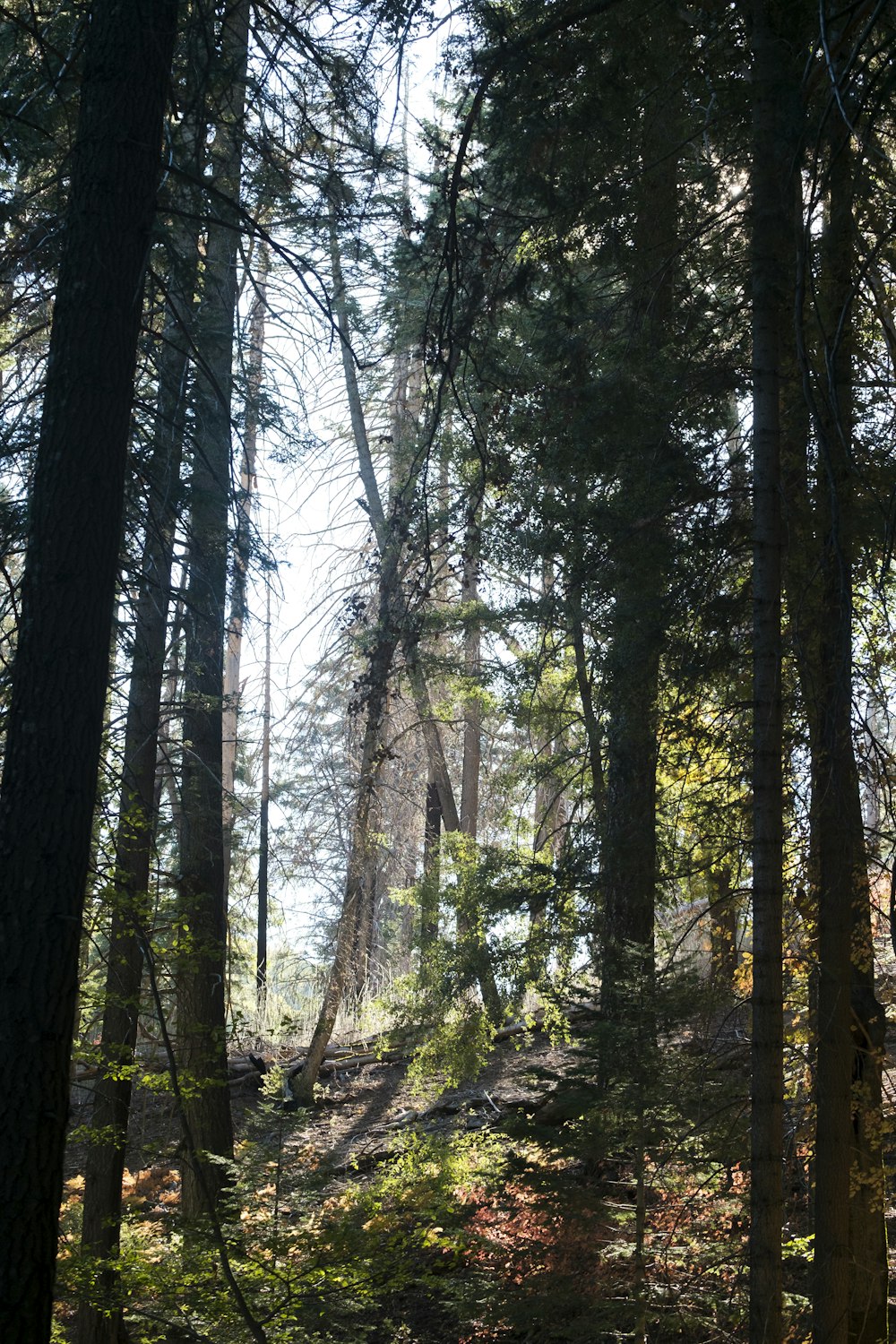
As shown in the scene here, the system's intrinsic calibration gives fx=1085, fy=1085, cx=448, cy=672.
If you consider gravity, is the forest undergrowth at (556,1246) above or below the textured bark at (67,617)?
below

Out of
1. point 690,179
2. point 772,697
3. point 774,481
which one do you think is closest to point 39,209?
point 690,179

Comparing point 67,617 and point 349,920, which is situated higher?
point 67,617

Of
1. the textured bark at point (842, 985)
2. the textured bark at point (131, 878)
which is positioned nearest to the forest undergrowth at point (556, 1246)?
the textured bark at point (131, 878)

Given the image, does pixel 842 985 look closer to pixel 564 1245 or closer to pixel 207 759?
pixel 564 1245

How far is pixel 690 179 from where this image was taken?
776 cm

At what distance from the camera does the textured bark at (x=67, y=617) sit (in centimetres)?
368

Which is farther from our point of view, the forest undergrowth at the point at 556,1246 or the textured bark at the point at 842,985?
the forest undergrowth at the point at 556,1246

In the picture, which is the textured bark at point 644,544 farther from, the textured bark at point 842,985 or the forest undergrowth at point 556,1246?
the textured bark at point 842,985

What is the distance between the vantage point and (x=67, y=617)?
404 centimetres

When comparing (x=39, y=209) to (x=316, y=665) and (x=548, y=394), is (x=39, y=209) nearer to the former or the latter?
(x=548, y=394)

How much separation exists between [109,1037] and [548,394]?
605 cm

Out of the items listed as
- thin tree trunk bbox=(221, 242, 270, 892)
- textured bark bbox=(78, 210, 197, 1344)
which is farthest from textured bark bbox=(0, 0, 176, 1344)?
textured bark bbox=(78, 210, 197, 1344)

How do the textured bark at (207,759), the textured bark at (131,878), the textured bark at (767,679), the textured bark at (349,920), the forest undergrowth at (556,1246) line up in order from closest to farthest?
the textured bark at (767,679)
the forest undergrowth at (556,1246)
the textured bark at (131,878)
the textured bark at (207,759)
the textured bark at (349,920)

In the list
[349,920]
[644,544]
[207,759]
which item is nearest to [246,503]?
[207,759]
